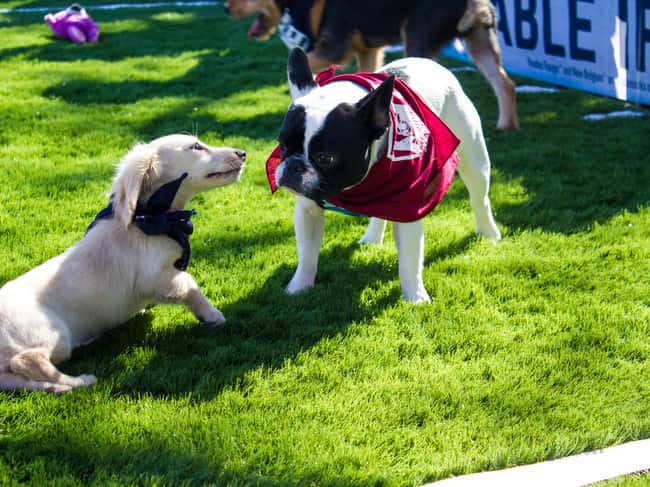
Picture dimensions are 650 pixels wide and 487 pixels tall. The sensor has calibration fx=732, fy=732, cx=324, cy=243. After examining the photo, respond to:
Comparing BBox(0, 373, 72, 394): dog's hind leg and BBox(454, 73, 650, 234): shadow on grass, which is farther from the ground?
BBox(0, 373, 72, 394): dog's hind leg

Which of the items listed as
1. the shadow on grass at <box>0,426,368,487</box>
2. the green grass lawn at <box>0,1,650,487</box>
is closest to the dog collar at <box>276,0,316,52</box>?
the green grass lawn at <box>0,1,650,487</box>

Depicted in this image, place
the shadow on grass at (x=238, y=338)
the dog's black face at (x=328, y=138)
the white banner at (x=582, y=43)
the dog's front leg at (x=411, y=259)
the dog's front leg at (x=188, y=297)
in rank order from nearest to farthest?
the shadow on grass at (x=238, y=338), the dog's black face at (x=328, y=138), the dog's front leg at (x=188, y=297), the dog's front leg at (x=411, y=259), the white banner at (x=582, y=43)

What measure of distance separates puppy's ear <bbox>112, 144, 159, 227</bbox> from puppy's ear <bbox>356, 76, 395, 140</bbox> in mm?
1037

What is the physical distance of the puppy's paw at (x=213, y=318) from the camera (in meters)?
3.81

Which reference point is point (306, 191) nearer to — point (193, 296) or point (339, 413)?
point (193, 296)

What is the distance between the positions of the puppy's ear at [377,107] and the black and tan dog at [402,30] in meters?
4.03

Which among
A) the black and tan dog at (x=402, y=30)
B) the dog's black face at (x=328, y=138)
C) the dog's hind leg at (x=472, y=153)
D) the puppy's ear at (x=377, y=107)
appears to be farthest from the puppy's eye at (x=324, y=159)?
the black and tan dog at (x=402, y=30)

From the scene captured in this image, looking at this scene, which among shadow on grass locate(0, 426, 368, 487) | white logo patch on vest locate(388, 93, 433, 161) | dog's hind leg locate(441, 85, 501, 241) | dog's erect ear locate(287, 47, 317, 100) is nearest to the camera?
shadow on grass locate(0, 426, 368, 487)

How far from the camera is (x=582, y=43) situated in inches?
336

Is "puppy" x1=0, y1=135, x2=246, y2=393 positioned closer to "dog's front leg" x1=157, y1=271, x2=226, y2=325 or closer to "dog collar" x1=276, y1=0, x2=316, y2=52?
"dog's front leg" x1=157, y1=271, x2=226, y2=325

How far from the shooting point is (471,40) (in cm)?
753

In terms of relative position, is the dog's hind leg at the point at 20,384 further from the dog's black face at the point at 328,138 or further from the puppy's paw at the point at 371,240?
the puppy's paw at the point at 371,240

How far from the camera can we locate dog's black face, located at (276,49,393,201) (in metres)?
3.48

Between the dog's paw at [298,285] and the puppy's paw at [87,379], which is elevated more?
the puppy's paw at [87,379]
